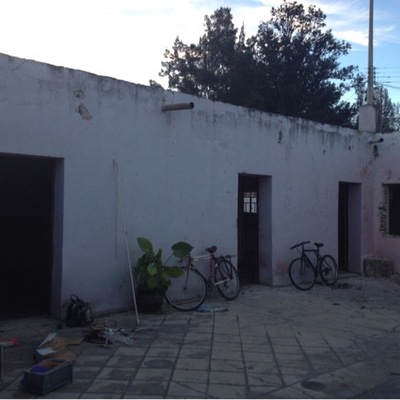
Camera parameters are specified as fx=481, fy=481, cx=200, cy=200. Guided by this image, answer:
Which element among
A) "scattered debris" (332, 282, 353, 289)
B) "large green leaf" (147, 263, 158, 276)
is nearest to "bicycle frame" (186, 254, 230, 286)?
"large green leaf" (147, 263, 158, 276)

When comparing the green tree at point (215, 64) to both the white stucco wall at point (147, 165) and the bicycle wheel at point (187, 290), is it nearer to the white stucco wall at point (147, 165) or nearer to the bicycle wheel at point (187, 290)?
the white stucco wall at point (147, 165)

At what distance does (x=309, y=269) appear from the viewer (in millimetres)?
10703

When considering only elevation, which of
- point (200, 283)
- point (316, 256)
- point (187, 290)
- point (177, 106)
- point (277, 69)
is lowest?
point (187, 290)

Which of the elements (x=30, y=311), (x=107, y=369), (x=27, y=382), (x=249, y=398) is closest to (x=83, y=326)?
(x=30, y=311)

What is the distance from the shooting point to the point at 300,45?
2709cm

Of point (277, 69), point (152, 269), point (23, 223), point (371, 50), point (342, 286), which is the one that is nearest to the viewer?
point (152, 269)

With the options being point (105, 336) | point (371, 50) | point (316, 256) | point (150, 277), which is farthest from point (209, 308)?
point (371, 50)

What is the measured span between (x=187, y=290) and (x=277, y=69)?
1995 cm

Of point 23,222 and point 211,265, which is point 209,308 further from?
point 23,222

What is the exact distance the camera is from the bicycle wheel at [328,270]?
10.7 metres

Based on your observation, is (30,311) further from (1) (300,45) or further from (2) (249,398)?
(1) (300,45)

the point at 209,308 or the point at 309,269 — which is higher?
the point at 309,269

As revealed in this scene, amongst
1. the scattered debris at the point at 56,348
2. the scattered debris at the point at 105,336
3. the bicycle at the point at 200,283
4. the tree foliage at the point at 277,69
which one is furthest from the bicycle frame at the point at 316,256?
the tree foliage at the point at 277,69

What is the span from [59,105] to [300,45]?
23031mm
